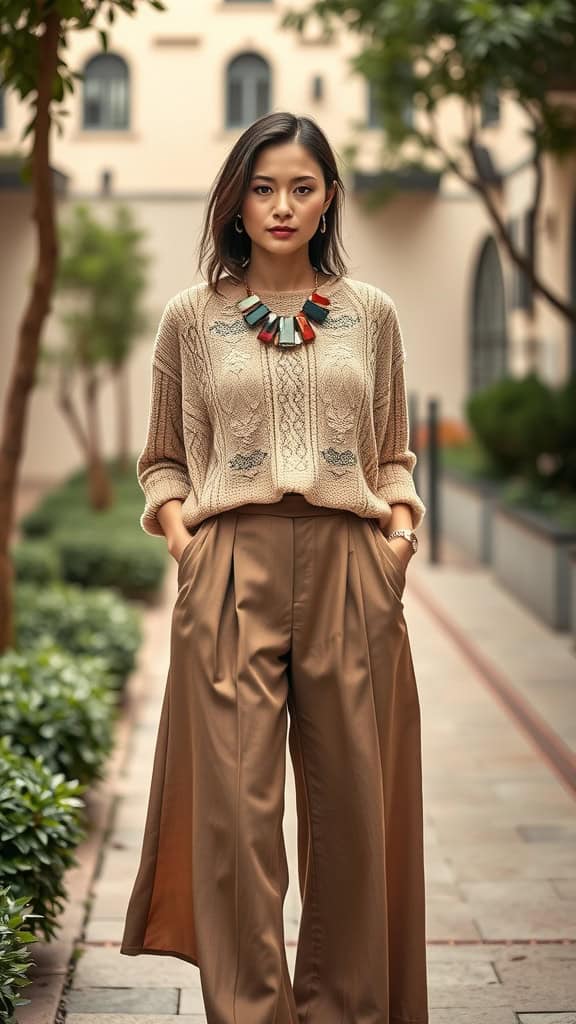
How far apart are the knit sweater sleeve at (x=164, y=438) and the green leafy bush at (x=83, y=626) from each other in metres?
4.33

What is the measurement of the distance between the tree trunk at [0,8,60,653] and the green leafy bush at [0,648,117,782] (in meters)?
0.44

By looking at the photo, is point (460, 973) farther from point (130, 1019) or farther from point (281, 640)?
point (281, 640)

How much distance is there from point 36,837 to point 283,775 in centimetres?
113

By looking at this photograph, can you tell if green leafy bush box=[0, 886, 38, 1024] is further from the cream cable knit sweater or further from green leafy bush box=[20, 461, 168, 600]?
green leafy bush box=[20, 461, 168, 600]

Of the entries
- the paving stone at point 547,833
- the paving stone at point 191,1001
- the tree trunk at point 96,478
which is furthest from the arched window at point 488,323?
the paving stone at point 191,1001

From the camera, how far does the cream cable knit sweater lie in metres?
2.92

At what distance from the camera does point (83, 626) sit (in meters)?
7.89

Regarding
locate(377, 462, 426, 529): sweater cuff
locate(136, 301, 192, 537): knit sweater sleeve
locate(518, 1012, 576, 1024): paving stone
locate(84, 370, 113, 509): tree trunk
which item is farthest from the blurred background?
→ locate(377, 462, 426, 529): sweater cuff

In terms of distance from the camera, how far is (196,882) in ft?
9.51

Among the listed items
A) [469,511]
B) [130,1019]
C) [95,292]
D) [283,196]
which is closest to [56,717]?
[130,1019]

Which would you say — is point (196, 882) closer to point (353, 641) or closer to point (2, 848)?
point (353, 641)

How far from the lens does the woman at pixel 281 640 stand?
2.88 metres

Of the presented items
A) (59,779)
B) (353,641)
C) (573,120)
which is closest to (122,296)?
(573,120)

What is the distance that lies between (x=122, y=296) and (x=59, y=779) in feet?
41.7
